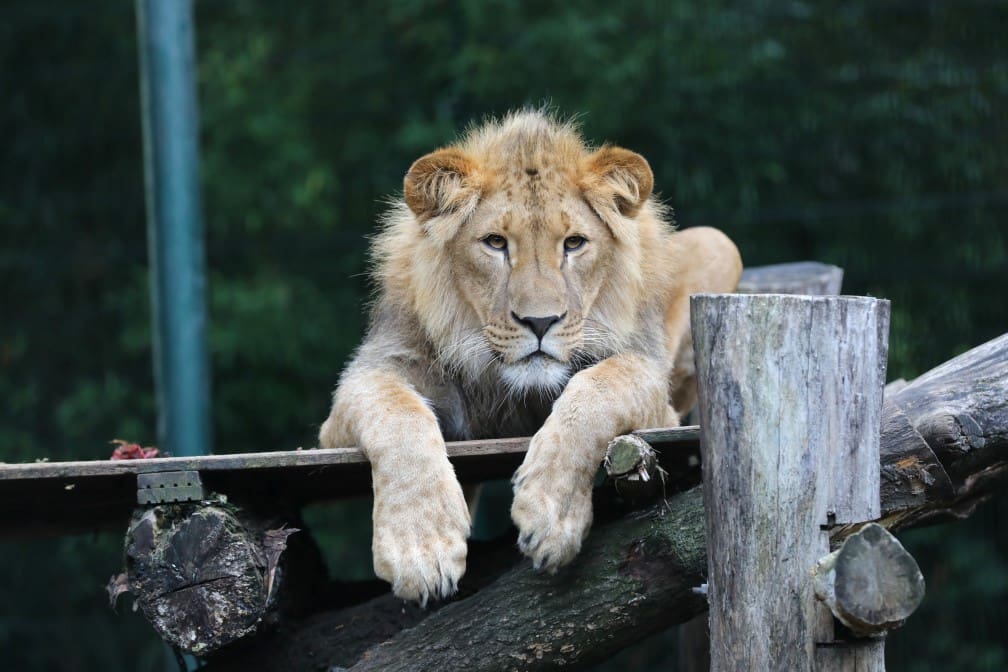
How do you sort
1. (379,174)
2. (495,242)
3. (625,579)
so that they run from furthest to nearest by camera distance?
(379,174)
(495,242)
(625,579)

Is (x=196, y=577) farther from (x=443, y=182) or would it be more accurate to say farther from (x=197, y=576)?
(x=443, y=182)

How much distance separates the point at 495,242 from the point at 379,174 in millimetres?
4403

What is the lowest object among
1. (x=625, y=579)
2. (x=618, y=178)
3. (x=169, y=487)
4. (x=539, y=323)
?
(x=625, y=579)

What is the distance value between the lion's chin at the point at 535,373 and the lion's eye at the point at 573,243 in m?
0.31

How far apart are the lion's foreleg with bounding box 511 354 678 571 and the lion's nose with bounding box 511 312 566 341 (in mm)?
136

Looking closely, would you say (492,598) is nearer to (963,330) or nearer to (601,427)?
(601,427)

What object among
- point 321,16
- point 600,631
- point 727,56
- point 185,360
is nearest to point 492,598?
point 600,631

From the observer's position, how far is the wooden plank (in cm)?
270

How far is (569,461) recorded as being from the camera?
252 centimetres

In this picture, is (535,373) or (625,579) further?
(535,373)

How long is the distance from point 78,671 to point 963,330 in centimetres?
555

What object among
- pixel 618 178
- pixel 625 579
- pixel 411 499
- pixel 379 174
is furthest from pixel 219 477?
pixel 379 174

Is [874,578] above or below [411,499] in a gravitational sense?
below

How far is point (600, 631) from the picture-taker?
8.69ft
